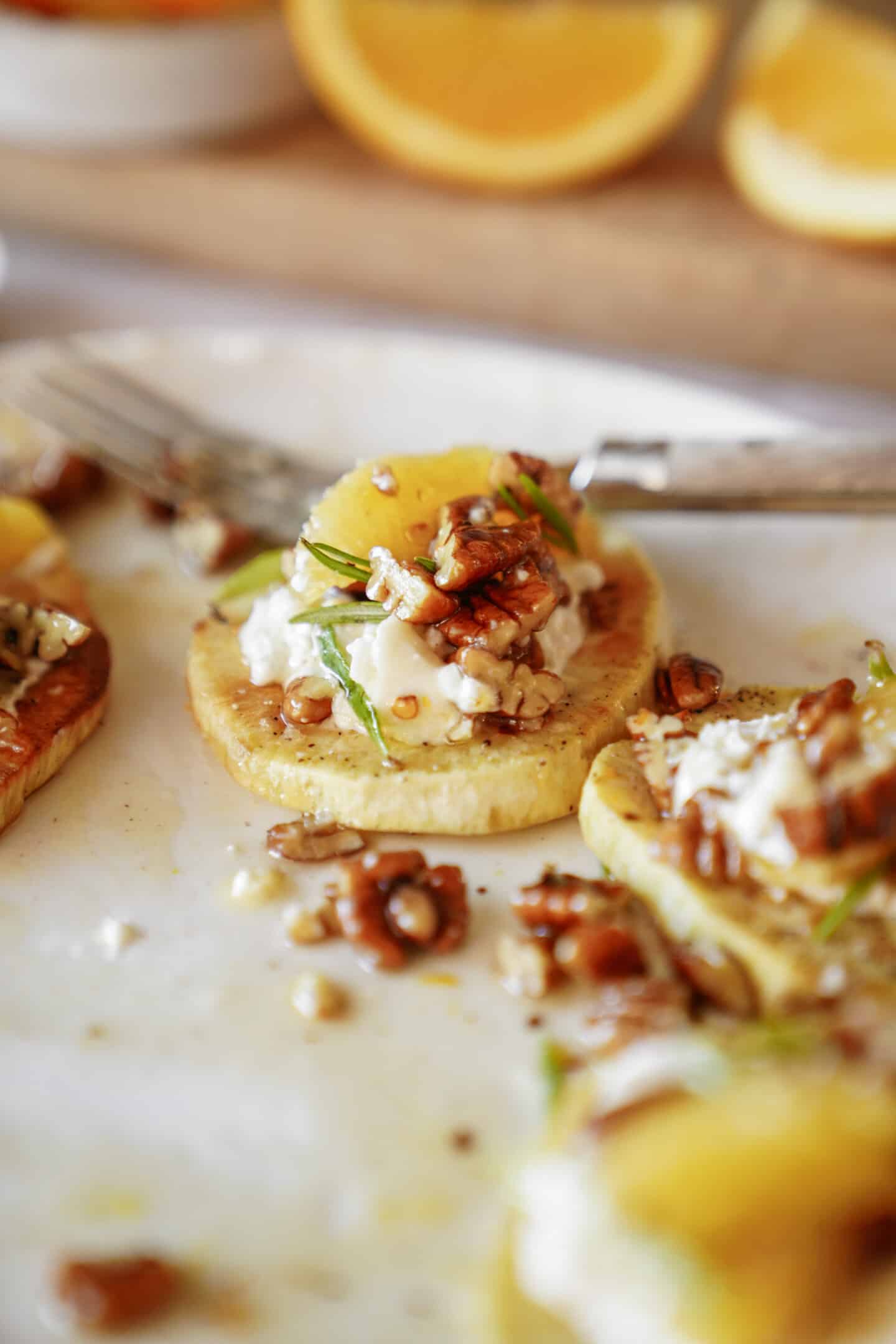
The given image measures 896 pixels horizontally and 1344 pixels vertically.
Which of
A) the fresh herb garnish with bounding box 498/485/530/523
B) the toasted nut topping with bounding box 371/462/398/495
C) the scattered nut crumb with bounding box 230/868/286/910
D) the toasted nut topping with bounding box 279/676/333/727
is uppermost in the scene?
the toasted nut topping with bounding box 371/462/398/495

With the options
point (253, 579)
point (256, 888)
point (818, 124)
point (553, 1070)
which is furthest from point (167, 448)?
point (818, 124)

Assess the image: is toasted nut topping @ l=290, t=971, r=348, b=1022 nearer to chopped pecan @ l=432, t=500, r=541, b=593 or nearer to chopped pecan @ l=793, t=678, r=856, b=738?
chopped pecan @ l=432, t=500, r=541, b=593

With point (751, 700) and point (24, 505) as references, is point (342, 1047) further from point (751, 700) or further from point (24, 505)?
point (24, 505)

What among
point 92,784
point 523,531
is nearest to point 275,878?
point 92,784

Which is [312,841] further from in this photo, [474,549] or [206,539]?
[206,539]

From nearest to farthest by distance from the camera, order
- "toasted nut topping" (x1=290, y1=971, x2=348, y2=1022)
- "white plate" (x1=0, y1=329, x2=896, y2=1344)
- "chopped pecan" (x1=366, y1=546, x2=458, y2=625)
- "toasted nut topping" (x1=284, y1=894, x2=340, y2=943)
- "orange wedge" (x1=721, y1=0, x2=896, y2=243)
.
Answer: "white plate" (x1=0, y1=329, x2=896, y2=1344)
"toasted nut topping" (x1=290, y1=971, x2=348, y2=1022)
"toasted nut topping" (x1=284, y1=894, x2=340, y2=943)
"chopped pecan" (x1=366, y1=546, x2=458, y2=625)
"orange wedge" (x1=721, y1=0, x2=896, y2=243)

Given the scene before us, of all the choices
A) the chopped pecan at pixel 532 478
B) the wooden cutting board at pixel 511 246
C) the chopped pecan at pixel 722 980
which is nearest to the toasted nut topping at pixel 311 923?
the chopped pecan at pixel 722 980

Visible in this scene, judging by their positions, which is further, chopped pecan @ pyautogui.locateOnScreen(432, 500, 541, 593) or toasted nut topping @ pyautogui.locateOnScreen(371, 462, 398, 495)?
toasted nut topping @ pyautogui.locateOnScreen(371, 462, 398, 495)

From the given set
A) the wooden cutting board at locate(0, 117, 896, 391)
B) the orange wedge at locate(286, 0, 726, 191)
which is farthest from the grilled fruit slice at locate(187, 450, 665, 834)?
the orange wedge at locate(286, 0, 726, 191)
